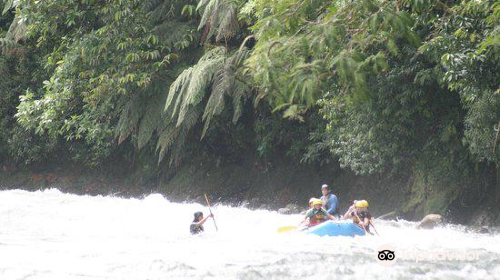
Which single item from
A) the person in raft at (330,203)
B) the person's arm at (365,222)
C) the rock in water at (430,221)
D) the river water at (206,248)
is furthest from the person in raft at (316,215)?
the rock in water at (430,221)

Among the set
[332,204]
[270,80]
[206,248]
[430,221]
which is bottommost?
[430,221]

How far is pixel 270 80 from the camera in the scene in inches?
381

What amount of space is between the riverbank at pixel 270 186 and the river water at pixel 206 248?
735 mm

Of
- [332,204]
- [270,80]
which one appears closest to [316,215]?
[332,204]

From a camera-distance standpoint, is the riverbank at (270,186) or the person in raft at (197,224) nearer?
the person in raft at (197,224)

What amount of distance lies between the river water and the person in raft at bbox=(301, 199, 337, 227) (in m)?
0.57

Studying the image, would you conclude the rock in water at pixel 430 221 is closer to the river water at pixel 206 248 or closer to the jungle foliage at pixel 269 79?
the river water at pixel 206 248

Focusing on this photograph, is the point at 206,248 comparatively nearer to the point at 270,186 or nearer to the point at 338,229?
the point at 338,229

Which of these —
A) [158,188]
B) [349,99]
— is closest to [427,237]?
[349,99]

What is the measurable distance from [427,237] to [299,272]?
414 centimetres

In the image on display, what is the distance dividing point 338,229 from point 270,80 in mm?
2935

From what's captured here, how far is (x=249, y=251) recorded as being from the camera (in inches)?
399

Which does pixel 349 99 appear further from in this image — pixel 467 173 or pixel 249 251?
pixel 467 173

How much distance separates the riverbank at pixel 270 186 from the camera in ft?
45.8
